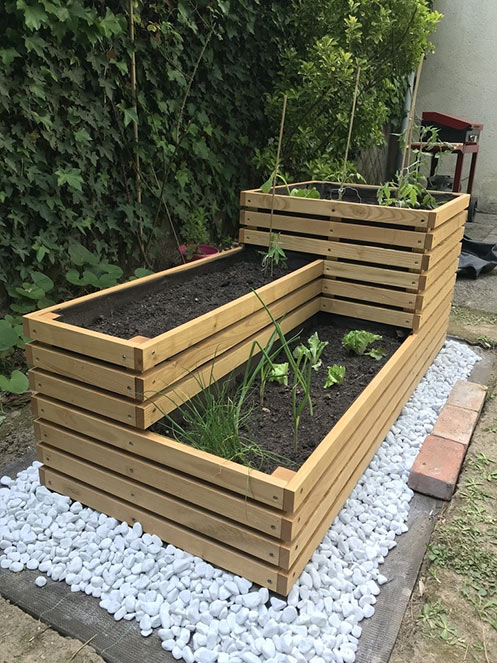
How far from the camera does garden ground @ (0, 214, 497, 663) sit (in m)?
1.53

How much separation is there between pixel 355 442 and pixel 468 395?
108cm

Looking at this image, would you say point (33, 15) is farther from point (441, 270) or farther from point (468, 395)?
point (468, 395)

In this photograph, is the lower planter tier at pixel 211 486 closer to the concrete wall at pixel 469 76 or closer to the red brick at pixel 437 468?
the red brick at pixel 437 468

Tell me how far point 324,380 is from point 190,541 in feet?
3.24

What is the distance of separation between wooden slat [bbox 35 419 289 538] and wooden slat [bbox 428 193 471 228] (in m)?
1.62

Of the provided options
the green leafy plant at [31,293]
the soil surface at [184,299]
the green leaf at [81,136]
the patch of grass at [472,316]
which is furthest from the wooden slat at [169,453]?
the patch of grass at [472,316]

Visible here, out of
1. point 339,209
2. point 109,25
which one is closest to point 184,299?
point 339,209

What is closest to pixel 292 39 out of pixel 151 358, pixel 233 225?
pixel 233 225

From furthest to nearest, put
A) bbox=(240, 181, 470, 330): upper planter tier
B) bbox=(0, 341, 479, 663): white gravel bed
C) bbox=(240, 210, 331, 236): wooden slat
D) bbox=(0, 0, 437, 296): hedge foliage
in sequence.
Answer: bbox=(240, 210, 331, 236): wooden slat < bbox=(0, 0, 437, 296): hedge foliage < bbox=(240, 181, 470, 330): upper planter tier < bbox=(0, 341, 479, 663): white gravel bed

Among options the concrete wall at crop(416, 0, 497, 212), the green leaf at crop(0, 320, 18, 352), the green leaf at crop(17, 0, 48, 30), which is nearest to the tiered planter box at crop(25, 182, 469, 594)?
the green leaf at crop(0, 320, 18, 352)

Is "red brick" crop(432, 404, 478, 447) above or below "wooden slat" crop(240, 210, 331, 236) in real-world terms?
below

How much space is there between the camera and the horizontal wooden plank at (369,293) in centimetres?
279

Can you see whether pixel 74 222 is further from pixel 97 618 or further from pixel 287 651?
pixel 287 651

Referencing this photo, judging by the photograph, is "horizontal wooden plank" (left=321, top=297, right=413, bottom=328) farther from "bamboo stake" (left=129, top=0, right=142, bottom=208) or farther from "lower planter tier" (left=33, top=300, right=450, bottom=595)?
"bamboo stake" (left=129, top=0, right=142, bottom=208)
